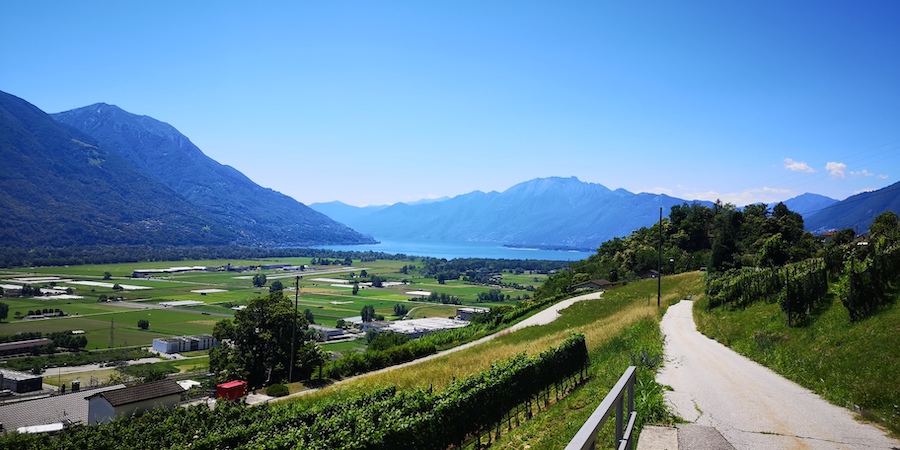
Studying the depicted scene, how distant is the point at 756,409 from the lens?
8.82 metres

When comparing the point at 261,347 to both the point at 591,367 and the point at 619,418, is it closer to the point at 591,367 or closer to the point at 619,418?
the point at 591,367

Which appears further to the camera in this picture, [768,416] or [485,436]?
[485,436]

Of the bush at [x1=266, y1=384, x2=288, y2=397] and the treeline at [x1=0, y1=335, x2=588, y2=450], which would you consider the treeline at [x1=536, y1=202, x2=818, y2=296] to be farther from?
the treeline at [x1=0, y1=335, x2=588, y2=450]

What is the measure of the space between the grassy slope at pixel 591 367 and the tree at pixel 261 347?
33.2 ft

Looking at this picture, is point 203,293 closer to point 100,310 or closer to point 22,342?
point 100,310

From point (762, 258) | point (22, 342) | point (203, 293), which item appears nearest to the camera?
point (762, 258)

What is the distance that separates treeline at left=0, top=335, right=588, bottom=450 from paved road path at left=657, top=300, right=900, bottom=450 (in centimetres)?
328

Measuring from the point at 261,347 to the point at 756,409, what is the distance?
106ft

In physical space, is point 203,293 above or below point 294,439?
below

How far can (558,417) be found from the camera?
35.1 feet

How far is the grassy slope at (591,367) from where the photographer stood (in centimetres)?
941

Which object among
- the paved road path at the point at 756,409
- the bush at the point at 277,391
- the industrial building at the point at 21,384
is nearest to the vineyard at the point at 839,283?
the paved road path at the point at 756,409

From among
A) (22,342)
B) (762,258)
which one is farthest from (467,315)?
(22,342)

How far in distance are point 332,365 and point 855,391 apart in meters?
29.3
